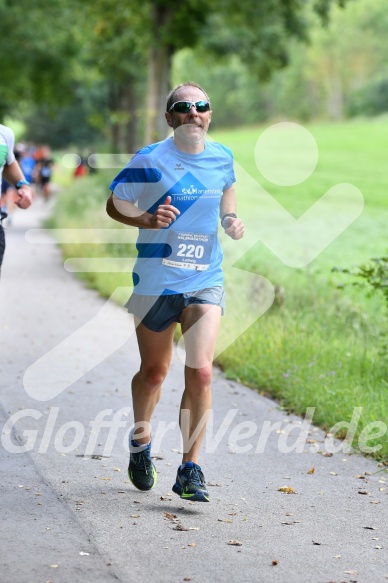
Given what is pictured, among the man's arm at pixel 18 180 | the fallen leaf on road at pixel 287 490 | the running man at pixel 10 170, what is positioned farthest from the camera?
the man's arm at pixel 18 180

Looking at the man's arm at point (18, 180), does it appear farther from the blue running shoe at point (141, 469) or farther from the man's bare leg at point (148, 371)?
the blue running shoe at point (141, 469)

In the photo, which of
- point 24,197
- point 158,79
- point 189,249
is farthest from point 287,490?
point 158,79

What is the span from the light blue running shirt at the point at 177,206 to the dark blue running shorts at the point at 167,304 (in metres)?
0.04

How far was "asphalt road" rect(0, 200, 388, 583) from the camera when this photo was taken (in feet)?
15.8

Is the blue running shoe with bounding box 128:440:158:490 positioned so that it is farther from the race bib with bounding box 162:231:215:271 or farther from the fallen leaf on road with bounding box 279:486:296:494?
the race bib with bounding box 162:231:215:271

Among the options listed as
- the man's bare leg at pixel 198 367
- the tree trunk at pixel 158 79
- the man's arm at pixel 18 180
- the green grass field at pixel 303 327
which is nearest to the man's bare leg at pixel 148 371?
the man's bare leg at pixel 198 367

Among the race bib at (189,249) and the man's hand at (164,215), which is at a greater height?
the man's hand at (164,215)

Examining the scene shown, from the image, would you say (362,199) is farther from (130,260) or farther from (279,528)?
Answer: (279,528)

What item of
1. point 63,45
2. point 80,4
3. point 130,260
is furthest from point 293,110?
point 130,260

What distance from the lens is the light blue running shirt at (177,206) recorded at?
18.7 ft

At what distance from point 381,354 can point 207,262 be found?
3.52m

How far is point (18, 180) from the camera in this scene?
7.37 meters

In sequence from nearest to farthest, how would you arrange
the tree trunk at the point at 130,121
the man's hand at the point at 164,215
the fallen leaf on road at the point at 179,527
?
the fallen leaf on road at the point at 179,527, the man's hand at the point at 164,215, the tree trunk at the point at 130,121

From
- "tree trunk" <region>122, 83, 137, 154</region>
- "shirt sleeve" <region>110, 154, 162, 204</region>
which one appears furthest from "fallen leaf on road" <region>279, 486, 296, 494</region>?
"tree trunk" <region>122, 83, 137, 154</region>
